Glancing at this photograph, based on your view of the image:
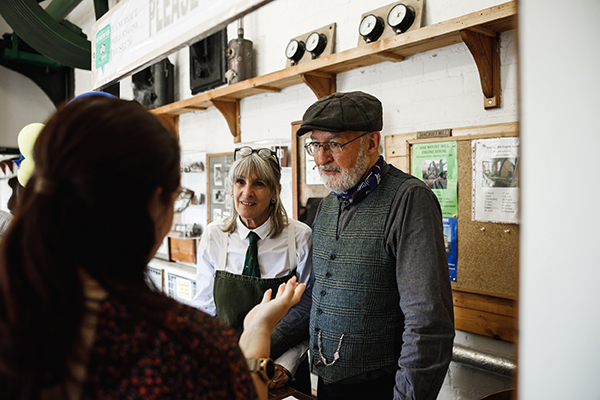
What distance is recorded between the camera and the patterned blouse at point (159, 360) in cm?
53

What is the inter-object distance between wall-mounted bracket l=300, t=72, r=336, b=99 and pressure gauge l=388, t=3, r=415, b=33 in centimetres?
54

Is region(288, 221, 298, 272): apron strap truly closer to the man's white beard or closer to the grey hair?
the grey hair

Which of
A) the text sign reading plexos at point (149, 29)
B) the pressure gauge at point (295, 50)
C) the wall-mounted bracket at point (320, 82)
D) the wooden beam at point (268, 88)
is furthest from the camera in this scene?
the wooden beam at point (268, 88)

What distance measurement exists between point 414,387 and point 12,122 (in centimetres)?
626

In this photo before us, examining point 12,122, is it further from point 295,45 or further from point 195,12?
point 195,12

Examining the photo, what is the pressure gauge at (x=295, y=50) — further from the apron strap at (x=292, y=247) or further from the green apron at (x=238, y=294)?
the green apron at (x=238, y=294)

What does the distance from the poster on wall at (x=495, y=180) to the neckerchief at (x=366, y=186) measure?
0.71 metres

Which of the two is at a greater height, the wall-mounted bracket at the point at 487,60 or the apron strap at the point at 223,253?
the wall-mounted bracket at the point at 487,60

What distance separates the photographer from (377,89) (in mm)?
2447

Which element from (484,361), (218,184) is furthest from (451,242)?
(218,184)

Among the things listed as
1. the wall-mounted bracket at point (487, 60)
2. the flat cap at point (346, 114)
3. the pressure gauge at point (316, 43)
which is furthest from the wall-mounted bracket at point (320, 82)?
the flat cap at point (346, 114)

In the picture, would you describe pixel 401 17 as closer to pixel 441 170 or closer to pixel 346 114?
pixel 441 170

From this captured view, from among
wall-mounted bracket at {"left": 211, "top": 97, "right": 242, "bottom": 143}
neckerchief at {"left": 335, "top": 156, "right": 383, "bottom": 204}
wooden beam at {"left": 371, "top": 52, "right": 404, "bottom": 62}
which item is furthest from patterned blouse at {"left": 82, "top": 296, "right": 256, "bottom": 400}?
wall-mounted bracket at {"left": 211, "top": 97, "right": 242, "bottom": 143}

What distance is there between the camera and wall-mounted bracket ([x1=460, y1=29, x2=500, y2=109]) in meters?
1.85
